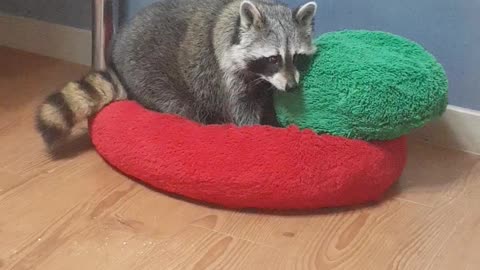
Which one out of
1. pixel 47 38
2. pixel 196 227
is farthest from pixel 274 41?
pixel 47 38

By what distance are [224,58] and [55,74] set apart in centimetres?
71

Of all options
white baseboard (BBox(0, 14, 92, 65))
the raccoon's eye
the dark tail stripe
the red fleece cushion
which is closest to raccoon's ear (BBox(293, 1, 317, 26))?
the raccoon's eye

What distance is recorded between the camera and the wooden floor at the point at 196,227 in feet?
4.10

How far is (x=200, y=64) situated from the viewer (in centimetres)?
161

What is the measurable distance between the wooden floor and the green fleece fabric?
0.18 m

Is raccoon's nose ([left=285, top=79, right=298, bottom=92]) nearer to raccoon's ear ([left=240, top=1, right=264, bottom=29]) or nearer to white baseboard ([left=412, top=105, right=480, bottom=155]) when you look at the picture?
raccoon's ear ([left=240, top=1, right=264, bottom=29])

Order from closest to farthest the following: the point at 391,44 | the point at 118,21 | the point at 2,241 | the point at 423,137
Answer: the point at 2,241 < the point at 391,44 < the point at 423,137 < the point at 118,21

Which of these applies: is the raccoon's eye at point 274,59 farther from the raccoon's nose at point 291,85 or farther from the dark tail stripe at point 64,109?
the dark tail stripe at point 64,109

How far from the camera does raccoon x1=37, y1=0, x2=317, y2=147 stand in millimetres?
1469

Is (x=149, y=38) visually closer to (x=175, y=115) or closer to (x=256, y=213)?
(x=175, y=115)

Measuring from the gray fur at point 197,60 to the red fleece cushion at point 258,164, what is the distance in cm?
13

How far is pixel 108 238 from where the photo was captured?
129 cm

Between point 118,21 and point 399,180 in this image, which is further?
point 118,21

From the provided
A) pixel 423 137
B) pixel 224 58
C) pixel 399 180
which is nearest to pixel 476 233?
pixel 399 180
